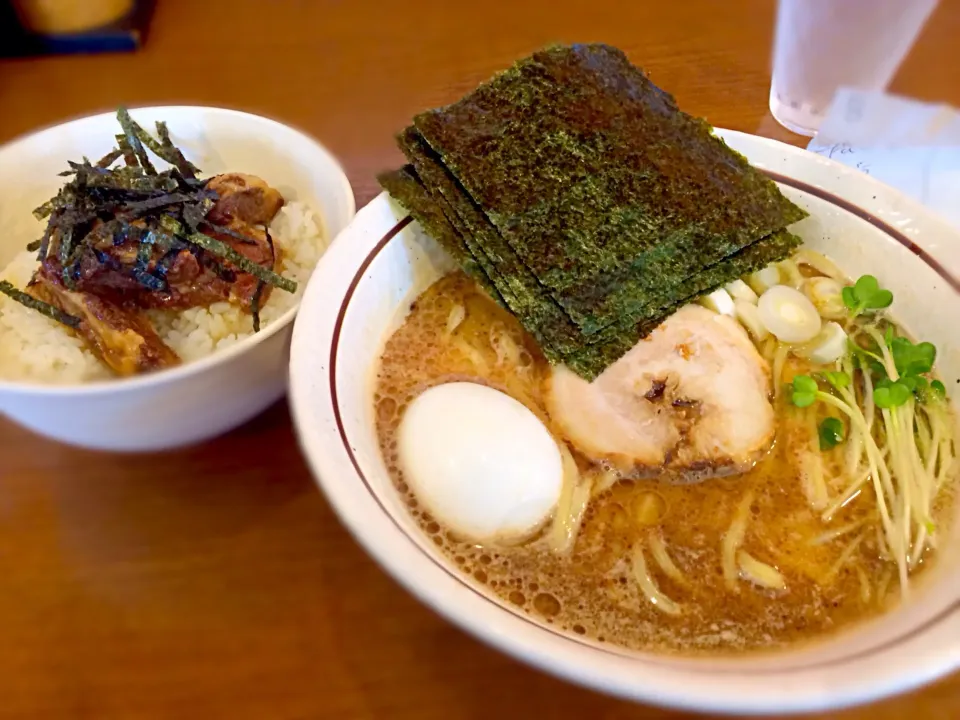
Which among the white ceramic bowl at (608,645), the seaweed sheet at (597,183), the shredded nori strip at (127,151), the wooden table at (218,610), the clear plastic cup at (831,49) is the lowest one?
the wooden table at (218,610)

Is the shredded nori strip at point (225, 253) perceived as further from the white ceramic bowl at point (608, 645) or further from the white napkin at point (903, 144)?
the white napkin at point (903, 144)

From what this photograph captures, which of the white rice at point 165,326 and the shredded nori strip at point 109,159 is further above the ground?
the shredded nori strip at point 109,159

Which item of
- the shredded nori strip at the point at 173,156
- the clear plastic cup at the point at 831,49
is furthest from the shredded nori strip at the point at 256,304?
the clear plastic cup at the point at 831,49

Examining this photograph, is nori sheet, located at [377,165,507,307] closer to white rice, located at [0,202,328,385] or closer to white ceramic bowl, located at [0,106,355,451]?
white ceramic bowl, located at [0,106,355,451]

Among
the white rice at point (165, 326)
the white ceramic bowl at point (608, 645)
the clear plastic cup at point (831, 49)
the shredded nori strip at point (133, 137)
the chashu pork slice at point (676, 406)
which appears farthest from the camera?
the clear plastic cup at point (831, 49)

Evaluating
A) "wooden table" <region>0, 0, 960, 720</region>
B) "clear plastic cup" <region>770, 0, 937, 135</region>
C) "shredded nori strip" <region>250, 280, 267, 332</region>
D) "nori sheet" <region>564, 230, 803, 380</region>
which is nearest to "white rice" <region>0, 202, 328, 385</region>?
"shredded nori strip" <region>250, 280, 267, 332</region>

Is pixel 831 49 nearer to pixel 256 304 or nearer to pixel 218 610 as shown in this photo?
pixel 256 304

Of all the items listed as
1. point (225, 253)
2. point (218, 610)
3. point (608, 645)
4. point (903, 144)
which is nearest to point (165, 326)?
point (225, 253)
